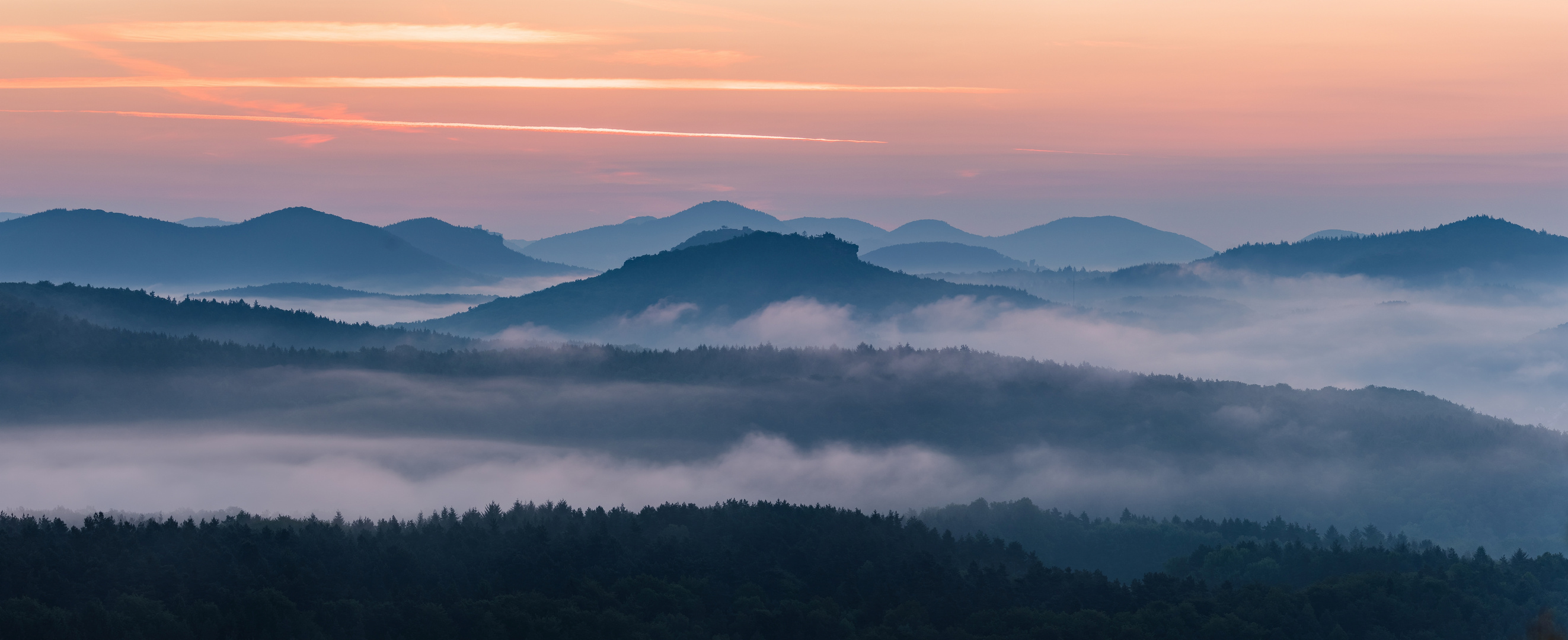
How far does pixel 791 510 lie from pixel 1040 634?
53441 millimetres

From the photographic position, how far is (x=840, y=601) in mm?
125438

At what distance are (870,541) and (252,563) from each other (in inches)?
2522

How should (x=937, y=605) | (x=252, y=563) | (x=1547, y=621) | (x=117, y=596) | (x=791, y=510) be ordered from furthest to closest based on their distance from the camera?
1. (x=791, y=510)
2. (x=937, y=605)
3. (x=252, y=563)
4. (x=117, y=596)
5. (x=1547, y=621)

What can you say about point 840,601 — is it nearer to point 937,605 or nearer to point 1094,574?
point 937,605

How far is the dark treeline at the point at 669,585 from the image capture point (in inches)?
3878

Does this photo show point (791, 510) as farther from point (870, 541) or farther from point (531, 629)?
point (531, 629)

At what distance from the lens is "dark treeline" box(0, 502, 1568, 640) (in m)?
98.5

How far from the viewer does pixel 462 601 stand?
103750mm

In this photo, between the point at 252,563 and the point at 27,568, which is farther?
the point at 252,563

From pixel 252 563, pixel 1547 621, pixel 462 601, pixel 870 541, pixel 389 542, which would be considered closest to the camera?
pixel 1547 621

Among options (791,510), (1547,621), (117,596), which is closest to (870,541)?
(791,510)

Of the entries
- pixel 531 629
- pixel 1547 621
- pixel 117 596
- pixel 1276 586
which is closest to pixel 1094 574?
pixel 1276 586

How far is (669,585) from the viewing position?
11719cm

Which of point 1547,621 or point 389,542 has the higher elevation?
point 1547,621
